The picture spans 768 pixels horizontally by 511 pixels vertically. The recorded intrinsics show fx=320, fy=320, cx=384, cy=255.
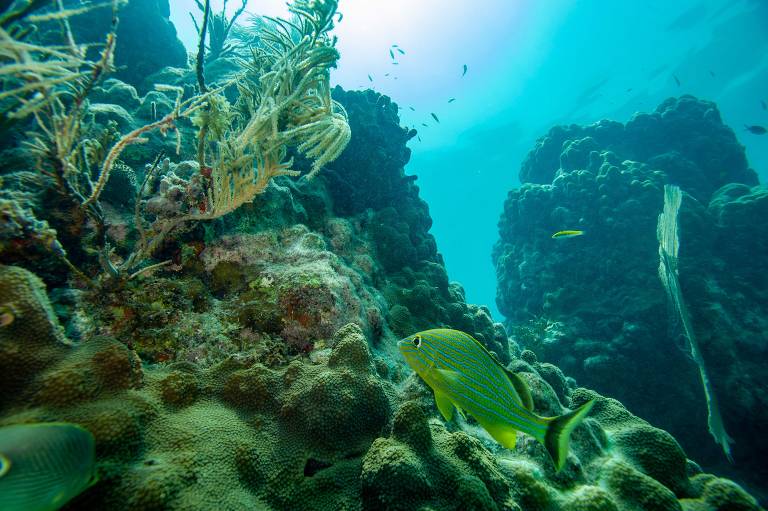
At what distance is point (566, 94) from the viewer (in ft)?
133

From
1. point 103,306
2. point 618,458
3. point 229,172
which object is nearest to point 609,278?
point 618,458

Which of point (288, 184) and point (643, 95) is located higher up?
point (643, 95)

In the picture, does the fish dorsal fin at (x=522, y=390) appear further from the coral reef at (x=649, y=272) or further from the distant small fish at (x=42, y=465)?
the coral reef at (x=649, y=272)

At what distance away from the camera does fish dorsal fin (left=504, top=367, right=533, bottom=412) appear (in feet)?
4.57

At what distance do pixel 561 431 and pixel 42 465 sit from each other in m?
1.80

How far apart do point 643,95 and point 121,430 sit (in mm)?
53308

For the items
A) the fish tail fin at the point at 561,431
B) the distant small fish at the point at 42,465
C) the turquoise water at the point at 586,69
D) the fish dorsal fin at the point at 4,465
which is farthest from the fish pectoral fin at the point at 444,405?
the turquoise water at the point at 586,69

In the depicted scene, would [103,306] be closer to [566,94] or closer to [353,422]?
[353,422]

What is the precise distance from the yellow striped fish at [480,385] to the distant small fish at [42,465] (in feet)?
4.01

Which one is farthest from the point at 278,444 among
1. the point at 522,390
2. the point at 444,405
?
the point at 522,390

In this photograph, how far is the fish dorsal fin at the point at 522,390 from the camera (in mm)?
1394

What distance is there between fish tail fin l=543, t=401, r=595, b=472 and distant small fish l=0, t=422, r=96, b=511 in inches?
67.2

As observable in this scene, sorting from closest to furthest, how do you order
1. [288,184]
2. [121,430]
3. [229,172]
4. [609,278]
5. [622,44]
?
[121,430] → [229,172] → [288,184] → [609,278] → [622,44]

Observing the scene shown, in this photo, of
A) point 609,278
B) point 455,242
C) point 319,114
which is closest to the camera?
point 319,114
